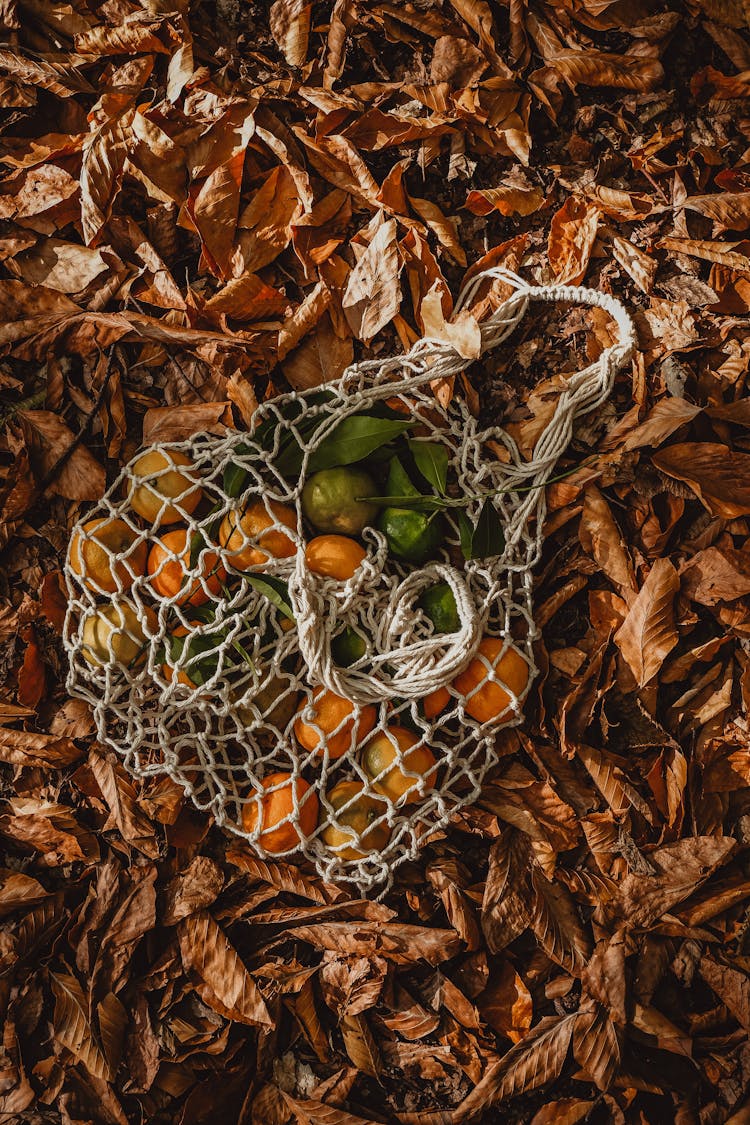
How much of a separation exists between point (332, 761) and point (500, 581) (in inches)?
19.7

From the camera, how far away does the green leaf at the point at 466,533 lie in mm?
1526

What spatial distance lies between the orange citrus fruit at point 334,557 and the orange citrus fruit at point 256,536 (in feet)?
0.19

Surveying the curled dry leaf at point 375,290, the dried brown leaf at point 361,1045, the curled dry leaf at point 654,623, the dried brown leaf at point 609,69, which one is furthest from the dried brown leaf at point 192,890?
the dried brown leaf at point 609,69

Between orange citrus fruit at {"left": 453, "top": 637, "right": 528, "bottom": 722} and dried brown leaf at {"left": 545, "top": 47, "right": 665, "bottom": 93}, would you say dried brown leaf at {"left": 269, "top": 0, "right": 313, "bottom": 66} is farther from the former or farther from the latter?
orange citrus fruit at {"left": 453, "top": 637, "right": 528, "bottom": 722}

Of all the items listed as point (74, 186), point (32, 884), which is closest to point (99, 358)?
point (74, 186)

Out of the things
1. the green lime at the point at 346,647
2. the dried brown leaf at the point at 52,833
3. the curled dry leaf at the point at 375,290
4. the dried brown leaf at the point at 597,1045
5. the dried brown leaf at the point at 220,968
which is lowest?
the dried brown leaf at the point at 597,1045

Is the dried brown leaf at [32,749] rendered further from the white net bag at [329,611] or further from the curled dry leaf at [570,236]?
the curled dry leaf at [570,236]

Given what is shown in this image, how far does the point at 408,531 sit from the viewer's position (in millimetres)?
1487

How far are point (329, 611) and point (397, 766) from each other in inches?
12.7

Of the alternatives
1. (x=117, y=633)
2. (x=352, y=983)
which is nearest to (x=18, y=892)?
(x=117, y=633)

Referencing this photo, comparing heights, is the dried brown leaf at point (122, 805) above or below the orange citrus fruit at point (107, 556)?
below

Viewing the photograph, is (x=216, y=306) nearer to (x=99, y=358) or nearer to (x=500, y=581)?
(x=99, y=358)

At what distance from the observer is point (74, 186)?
67.3 inches

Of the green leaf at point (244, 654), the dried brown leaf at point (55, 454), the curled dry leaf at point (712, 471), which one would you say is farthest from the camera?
the dried brown leaf at point (55, 454)
